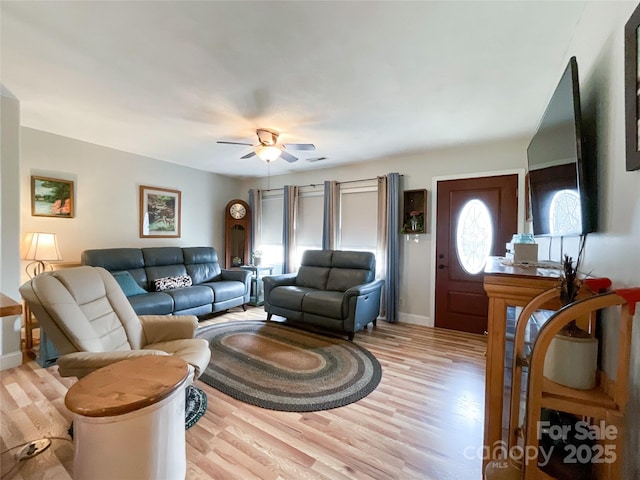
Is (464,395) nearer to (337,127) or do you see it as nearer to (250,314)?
(337,127)

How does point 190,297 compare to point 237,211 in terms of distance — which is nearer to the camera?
point 190,297

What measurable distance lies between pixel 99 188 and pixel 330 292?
3.59 m

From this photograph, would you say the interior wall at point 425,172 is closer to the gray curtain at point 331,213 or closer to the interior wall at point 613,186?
the gray curtain at point 331,213

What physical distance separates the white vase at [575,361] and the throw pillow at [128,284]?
13.2ft

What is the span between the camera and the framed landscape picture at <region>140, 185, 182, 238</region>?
430 centimetres

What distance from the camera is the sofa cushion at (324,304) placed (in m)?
3.33

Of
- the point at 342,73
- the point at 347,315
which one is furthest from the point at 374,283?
the point at 342,73

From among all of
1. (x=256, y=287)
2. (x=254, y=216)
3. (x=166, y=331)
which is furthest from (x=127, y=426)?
(x=254, y=216)

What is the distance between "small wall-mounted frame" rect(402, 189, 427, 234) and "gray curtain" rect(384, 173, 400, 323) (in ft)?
0.43

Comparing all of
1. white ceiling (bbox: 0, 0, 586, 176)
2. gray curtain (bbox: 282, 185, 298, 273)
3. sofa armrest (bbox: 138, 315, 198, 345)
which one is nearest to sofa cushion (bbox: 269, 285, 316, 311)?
gray curtain (bbox: 282, 185, 298, 273)

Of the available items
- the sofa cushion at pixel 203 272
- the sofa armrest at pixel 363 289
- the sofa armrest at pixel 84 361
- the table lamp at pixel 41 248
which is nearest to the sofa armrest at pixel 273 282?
the sofa cushion at pixel 203 272

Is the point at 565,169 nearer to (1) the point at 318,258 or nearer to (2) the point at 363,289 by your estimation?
(2) the point at 363,289

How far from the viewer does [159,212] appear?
4516 millimetres

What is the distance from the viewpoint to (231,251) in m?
5.62
